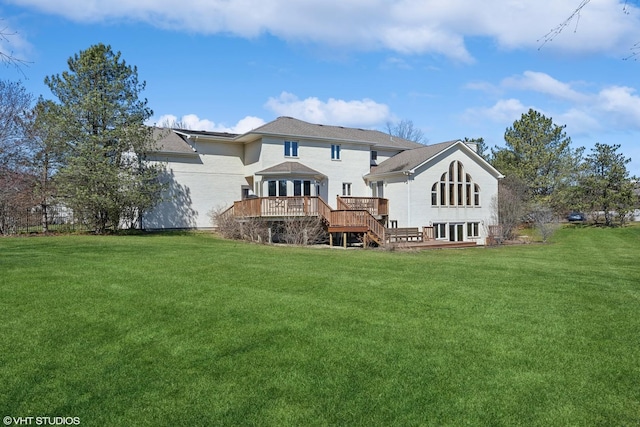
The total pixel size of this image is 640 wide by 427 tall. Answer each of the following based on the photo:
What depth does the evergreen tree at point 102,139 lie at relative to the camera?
23.2m

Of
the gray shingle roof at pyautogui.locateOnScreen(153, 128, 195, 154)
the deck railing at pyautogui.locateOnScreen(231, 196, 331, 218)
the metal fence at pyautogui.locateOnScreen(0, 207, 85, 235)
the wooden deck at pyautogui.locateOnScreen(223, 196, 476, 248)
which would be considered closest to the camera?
the wooden deck at pyautogui.locateOnScreen(223, 196, 476, 248)

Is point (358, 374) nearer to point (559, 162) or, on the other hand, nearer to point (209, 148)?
point (209, 148)

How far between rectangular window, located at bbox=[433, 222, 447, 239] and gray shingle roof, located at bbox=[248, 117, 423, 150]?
285 inches

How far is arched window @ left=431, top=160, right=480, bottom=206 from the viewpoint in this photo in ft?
92.8

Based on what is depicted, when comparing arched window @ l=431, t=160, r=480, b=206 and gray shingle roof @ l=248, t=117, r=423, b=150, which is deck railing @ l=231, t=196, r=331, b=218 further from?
Answer: arched window @ l=431, t=160, r=480, b=206

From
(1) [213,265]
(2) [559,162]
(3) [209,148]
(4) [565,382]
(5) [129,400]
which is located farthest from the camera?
(2) [559,162]

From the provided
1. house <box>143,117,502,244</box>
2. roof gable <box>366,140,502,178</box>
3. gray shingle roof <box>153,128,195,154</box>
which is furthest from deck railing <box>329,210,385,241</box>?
gray shingle roof <box>153,128,195,154</box>

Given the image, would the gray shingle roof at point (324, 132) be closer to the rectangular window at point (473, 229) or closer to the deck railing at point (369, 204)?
the deck railing at point (369, 204)

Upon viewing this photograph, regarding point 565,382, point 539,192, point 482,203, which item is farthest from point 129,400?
point 539,192

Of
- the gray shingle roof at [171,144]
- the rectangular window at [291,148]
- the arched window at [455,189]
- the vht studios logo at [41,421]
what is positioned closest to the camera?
the vht studios logo at [41,421]

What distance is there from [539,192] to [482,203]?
13795 millimetres

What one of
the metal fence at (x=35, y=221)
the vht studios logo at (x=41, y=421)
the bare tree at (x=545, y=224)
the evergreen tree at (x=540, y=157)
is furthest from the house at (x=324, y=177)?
the vht studios logo at (x=41, y=421)

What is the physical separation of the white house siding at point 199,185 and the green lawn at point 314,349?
56.4 ft

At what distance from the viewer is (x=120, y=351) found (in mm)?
6023
